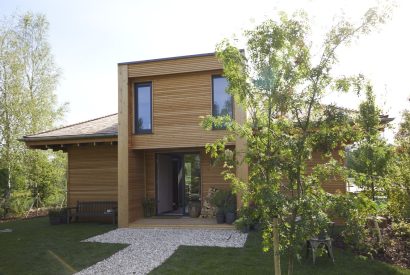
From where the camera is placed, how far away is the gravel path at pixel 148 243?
659 cm

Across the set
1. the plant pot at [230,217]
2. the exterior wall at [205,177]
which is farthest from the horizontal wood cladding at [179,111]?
the plant pot at [230,217]

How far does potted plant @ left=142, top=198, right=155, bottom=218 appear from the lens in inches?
476

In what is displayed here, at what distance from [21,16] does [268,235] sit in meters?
21.2

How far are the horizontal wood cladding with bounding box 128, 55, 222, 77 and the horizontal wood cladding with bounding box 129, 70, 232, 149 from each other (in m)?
0.32

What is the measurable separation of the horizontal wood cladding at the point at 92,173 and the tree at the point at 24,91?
505 centimetres

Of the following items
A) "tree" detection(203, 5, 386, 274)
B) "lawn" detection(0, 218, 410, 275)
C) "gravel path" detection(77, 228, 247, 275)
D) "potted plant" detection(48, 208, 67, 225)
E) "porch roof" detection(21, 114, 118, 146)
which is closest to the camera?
"tree" detection(203, 5, 386, 274)

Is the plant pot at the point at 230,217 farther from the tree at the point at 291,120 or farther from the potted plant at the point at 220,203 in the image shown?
the tree at the point at 291,120

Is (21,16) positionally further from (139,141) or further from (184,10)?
(184,10)

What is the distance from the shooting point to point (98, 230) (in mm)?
10773

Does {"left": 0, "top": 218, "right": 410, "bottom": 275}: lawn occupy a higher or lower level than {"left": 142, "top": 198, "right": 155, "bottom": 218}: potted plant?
lower

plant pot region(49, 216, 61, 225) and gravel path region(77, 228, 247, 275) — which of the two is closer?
gravel path region(77, 228, 247, 275)

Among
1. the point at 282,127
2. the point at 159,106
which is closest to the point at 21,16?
the point at 159,106

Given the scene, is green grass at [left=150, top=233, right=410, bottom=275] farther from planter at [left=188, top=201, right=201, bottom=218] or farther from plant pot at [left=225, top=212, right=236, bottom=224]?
planter at [left=188, top=201, right=201, bottom=218]

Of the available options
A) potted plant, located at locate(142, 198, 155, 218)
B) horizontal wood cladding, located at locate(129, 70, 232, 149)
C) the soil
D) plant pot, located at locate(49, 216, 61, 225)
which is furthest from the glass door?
the soil
